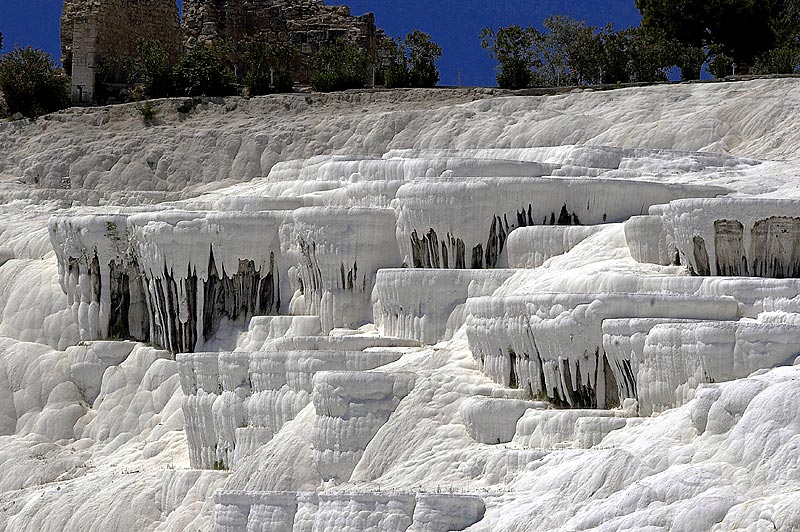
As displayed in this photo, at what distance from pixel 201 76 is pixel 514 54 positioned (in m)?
7.48

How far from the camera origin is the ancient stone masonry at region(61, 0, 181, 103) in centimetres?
4303

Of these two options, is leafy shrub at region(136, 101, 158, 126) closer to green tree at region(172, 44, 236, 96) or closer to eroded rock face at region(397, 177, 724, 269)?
green tree at region(172, 44, 236, 96)

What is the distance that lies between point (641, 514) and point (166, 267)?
519 inches

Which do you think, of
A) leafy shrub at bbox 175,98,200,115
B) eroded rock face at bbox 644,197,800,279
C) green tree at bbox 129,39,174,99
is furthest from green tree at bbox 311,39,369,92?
eroded rock face at bbox 644,197,800,279

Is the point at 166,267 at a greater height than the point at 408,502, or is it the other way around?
the point at 166,267

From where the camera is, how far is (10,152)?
129ft

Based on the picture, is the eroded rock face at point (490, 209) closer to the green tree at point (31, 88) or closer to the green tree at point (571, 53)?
the green tree at point (571, 53)

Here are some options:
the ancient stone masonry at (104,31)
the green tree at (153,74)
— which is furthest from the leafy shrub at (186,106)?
the ancient stone masonry at (104,31)

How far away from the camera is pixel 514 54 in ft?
135

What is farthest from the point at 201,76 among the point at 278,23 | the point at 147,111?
the point at 278,23

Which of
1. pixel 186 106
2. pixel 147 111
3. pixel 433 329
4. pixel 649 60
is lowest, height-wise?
pixel 433 329

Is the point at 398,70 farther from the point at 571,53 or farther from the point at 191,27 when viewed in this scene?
the point at 191,27

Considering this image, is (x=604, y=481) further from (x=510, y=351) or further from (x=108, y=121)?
(x=108, y=121)

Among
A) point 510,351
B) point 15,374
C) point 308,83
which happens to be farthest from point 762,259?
point 308,83
